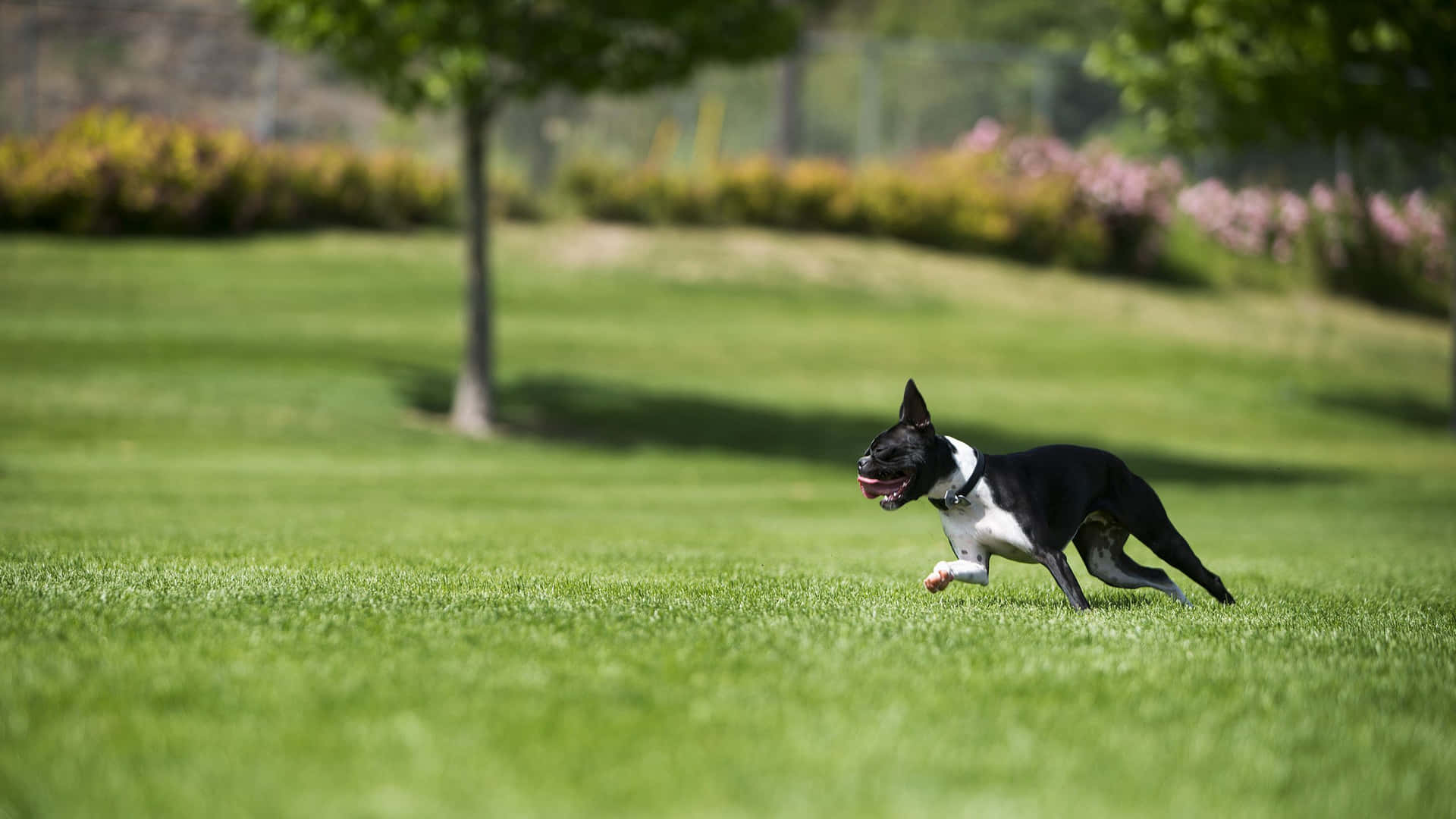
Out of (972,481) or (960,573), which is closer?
(972,481)

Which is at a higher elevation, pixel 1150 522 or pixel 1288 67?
pixel 1288 67

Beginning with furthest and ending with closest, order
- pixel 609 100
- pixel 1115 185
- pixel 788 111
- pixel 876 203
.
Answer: pixel 788 111, pixel 609 100, pixel 1115 185, pixel 876 203

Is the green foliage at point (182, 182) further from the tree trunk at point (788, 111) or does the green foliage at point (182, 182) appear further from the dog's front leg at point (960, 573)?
the dog's front leg at point (960, 573)

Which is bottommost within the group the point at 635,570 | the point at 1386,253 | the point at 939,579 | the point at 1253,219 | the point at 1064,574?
the point at 635,570

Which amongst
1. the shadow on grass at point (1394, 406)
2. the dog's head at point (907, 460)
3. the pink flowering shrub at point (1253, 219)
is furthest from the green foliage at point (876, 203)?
the dog's head at point (907, 460)

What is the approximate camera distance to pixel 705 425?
2258 centimetres

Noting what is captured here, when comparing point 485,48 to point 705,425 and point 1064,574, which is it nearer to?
point 705,425

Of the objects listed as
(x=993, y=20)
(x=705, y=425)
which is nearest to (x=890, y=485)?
(x=705, y=425)

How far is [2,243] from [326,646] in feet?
84.8

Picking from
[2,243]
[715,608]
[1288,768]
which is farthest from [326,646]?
[2,243]

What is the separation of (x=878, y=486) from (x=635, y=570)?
250 centimetres

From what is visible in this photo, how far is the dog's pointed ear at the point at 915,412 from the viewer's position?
643cm

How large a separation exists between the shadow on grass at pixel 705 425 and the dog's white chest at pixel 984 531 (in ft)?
44.0

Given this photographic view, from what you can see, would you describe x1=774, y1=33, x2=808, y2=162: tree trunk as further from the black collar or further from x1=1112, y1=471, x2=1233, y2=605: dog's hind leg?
the black collar
